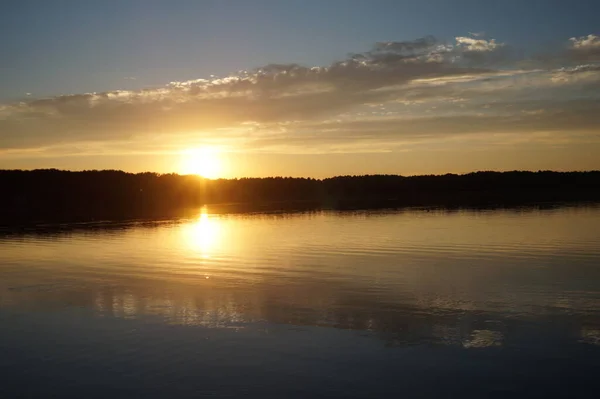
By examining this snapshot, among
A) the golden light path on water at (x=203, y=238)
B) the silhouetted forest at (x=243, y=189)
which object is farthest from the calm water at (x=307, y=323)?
the silhouetted forest at (x=243, y=189)

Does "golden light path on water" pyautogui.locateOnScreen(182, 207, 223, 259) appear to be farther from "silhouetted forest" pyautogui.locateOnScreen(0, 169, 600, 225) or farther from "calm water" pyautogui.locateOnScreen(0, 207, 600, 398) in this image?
"silhouetted forest" pyautogui.locateOnScreen(0, 169, 600, 225)

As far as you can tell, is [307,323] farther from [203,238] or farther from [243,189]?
[243,189]

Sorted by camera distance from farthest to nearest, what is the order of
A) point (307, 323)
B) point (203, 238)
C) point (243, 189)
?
point (243, 189)
point (203, 238)
point (307, 323)

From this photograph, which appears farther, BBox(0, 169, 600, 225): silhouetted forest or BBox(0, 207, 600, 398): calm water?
BBox(0, 169, 600, 225): silhouetted forest

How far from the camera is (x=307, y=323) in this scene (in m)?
15.1

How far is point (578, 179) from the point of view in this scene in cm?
14838

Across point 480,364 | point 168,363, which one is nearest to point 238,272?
point 168,363

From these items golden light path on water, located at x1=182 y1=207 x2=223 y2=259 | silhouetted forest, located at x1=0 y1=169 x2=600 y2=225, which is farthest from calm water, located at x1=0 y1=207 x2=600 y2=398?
silhouetted forest, located at x1=0 y1=169 x2=600 y2=225

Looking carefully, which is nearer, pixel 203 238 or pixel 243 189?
pixel 203 238

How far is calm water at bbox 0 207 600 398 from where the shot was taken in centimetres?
1093

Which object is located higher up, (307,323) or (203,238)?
(203,238)

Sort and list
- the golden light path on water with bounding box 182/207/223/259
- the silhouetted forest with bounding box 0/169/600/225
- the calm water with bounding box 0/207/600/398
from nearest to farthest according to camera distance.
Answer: the calm water with bounding box 0/207/600/398, the golden light path on water with bounding box 182/207/223/259, the silhouetted forest with bounding box 0/169/600/225

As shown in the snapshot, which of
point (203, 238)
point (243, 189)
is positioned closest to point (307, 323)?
point (203, 238)

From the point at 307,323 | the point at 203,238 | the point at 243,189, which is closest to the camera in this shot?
the point at 307,323
